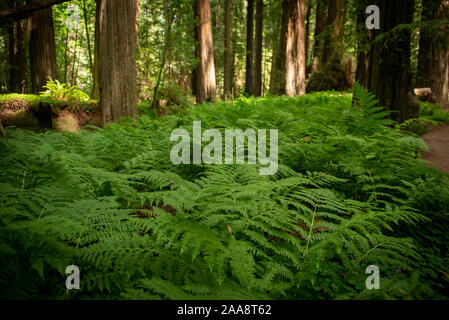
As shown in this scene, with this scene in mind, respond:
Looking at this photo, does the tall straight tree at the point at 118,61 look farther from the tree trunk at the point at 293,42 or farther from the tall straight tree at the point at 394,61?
the tree trunk at the point at 293,42

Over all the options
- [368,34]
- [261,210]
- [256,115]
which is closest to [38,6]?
[256,115]

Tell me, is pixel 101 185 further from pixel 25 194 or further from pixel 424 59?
pixel 424 59

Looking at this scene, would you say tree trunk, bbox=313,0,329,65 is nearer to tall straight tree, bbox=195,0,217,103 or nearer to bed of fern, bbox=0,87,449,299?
tall straight tree, bbox=195,0,217,103

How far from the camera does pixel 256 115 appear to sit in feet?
13.5

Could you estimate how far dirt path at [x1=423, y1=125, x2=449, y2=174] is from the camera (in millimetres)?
4449

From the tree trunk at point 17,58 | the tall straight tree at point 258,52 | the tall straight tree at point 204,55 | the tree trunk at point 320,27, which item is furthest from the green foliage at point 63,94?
the tall straight tree at point 258,52

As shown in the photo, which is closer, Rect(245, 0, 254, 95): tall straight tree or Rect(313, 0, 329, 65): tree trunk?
Rect(313, 0, 329, 65): tree trunk

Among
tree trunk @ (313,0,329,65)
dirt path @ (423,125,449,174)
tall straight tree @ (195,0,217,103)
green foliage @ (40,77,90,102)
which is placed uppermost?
tree trunk @ (313,0,329,65)

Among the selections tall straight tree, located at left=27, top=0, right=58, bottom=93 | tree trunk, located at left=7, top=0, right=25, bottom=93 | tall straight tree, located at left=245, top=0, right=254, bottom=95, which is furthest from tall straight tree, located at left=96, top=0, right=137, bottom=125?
tall straight tree, located at left=245, top=0, right=254, bottom=95

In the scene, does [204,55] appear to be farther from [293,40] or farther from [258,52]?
[258,52]

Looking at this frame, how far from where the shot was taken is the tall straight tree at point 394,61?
13.9 ft

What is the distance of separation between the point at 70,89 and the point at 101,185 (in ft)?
21.4

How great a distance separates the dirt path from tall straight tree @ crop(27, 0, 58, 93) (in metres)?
10.5

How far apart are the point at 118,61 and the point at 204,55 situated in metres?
4.66
